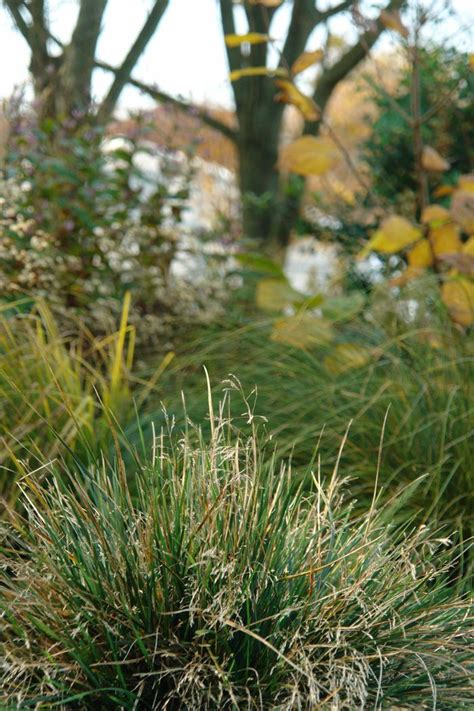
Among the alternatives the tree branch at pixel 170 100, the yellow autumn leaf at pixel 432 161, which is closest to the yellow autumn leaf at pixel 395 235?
the yellow autumn leaf at pixel 432 161

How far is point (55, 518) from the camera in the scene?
5.99ft

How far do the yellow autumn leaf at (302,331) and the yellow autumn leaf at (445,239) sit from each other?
0.51m

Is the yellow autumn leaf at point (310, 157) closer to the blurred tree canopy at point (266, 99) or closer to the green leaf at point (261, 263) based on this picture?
the green leaf at point (261, 263)

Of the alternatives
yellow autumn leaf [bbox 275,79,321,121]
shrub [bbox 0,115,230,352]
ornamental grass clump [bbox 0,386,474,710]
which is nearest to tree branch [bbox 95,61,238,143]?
shrub [bbox 0,115,230,352]

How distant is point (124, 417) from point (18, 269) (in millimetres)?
1026

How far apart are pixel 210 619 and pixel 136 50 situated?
4.65 m

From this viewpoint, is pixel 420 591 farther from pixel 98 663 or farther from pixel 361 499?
pixel 361 499

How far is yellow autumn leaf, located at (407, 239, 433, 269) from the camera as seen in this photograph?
11.4 feet

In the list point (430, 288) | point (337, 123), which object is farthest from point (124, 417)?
point (337, 123)

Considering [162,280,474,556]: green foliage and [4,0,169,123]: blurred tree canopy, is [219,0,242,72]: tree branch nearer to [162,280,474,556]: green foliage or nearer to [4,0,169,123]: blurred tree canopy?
[4,0,169,123]: blurred tree canopy

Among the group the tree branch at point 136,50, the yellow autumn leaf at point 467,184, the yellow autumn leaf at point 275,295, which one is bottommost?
the yellow autumn leaf at point 275,295

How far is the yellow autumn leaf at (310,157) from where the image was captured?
10.9 feet

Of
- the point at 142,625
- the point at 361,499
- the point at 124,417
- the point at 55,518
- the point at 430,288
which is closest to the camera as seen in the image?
the point at 142,625

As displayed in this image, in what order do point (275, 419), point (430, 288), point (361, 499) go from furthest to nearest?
point (430, 288)
point (275, 419)
point (361, 499)
